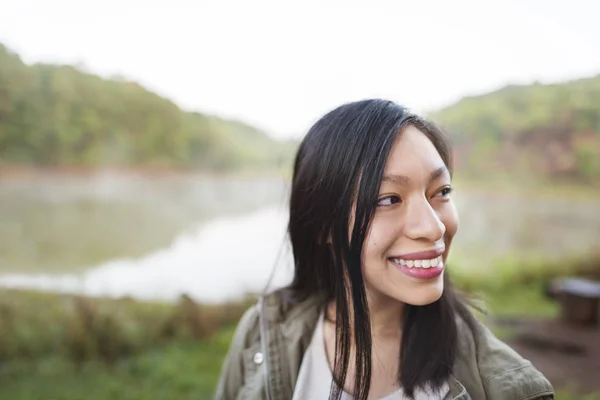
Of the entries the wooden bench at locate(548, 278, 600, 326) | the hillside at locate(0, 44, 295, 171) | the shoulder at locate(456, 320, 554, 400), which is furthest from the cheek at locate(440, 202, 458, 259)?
the wooden bench at locate(548, 278, 600, 326)

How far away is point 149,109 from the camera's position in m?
2.81

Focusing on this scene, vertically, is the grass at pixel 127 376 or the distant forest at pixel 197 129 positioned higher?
the distant forest at pixel 197 129

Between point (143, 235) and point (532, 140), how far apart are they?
3362 millimetres

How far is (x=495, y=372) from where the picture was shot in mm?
1173

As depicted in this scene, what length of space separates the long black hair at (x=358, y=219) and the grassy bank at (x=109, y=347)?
913mm

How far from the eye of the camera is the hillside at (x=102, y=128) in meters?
2.26

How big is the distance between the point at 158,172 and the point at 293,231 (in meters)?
1.73

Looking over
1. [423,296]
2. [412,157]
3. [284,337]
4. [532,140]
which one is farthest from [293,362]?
[532,140]

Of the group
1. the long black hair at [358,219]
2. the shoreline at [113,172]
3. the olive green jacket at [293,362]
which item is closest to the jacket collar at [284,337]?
the olive green jacket at [293,362]

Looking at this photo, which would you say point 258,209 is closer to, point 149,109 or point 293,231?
point 149,109

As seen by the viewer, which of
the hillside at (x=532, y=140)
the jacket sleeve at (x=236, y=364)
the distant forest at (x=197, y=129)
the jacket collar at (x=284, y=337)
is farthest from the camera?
the hillside at (x=532, y=140)

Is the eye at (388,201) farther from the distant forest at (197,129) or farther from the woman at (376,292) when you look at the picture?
the distant forest at (197,129)

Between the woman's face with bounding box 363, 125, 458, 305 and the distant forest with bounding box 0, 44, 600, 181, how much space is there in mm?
375

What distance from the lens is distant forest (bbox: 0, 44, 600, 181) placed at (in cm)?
232
